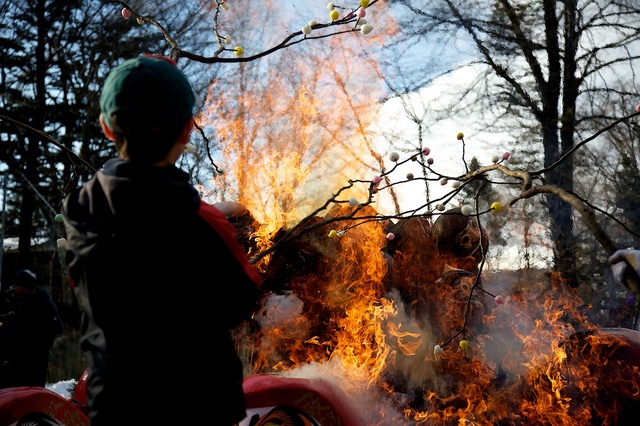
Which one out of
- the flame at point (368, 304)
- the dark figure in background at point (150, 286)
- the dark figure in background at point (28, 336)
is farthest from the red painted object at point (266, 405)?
the dark figure in background at point (28, 336)

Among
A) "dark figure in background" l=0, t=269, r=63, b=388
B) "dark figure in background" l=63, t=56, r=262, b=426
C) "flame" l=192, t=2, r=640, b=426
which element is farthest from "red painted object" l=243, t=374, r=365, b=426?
"dark figure in background" l=0, t=269, r=63, b=388

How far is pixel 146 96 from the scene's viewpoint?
164cm

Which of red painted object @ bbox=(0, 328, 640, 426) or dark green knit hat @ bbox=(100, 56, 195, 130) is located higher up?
dark green knit hat @ bbox=(100, 56, 195, 130)

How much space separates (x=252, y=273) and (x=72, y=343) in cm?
1507

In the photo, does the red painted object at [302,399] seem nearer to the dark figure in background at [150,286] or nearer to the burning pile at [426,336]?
the burning pile at [426,336]

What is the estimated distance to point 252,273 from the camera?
167cm

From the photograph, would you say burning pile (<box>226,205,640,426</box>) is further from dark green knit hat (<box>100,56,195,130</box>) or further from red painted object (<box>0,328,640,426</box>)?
dark green knit hat (<box>100,56,195,130</box>)

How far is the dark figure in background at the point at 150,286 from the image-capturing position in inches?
61.1

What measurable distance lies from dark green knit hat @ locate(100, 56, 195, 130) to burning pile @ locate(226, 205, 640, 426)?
9.69 feet

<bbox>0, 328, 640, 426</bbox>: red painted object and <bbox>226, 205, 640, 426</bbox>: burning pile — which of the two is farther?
<bbox>226, 205, 640, 426</bbox>: burning pile

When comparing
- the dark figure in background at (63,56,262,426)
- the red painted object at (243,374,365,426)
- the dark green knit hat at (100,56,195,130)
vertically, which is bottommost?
the red painted object at (243,374,365,426)

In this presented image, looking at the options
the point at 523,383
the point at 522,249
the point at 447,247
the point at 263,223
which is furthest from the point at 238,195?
the point at 522,249

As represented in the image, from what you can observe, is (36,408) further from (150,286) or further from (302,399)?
(150,286)

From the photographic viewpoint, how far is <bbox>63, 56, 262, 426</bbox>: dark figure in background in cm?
155
